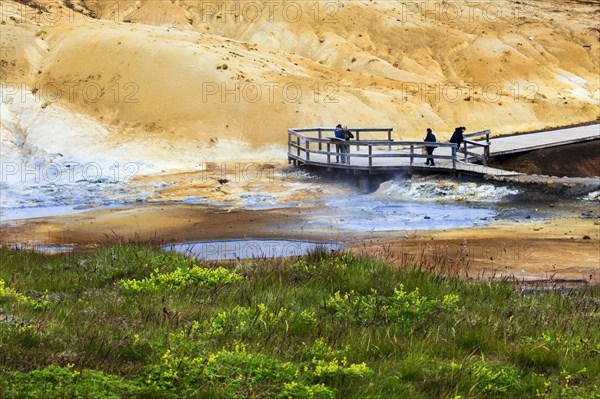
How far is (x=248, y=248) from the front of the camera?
19.5 meters

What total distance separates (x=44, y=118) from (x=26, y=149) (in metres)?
2.55

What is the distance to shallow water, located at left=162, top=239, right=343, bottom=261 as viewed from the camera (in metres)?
18.4

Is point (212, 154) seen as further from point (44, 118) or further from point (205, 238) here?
point (205, 238)

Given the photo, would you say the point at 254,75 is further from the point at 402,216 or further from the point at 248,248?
the point at 248,248

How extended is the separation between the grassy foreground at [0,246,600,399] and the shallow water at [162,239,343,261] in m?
5.99

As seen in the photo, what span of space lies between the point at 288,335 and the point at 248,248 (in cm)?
1058

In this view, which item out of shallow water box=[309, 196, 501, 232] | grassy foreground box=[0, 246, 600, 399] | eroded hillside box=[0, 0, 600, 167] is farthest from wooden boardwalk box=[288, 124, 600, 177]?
grassy foreground box=[0, 246, 600, 399]

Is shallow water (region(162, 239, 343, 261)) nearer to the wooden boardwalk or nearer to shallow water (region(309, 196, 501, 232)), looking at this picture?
shallow water (region(309, 196, 501, 232))

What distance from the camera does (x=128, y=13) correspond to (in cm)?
6000

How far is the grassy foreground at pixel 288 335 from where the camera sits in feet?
24.8

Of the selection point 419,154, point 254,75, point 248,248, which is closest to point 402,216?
point 248,248

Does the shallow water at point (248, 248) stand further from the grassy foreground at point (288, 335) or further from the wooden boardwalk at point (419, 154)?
the wooden boardwalk at point (419, 154)

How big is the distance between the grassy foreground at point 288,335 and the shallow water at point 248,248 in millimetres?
5991

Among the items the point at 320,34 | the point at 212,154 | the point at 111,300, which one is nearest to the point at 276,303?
the point at 111,300
